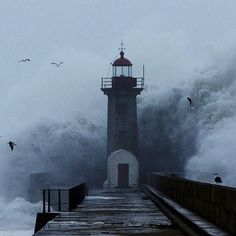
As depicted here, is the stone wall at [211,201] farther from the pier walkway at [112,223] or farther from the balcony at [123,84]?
the balcony at [123,84]

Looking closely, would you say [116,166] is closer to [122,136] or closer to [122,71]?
[122,136]

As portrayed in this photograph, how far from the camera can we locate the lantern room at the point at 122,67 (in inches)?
1706

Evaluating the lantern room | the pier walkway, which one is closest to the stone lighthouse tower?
the lantern room

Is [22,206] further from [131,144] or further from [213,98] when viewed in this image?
[213,98]

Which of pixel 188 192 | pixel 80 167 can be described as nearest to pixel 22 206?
pixel 80 167

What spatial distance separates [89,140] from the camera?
5212 centimetres

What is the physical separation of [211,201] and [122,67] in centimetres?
3003

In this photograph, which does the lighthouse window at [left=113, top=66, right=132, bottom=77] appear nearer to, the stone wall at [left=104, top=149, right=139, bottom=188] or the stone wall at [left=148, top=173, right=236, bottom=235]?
the stone wall at [left=104, top=149, right=139, bottom=188]

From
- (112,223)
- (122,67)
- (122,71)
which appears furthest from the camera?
(122,71)

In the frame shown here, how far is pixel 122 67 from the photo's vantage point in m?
43.8

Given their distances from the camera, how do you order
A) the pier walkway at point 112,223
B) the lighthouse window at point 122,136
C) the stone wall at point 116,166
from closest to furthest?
the pier walkway at point 112,223 → the stone wall at point 116,166 → the lighthouse window at point 122,136

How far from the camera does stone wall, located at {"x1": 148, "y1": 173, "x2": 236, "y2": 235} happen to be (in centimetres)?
1202

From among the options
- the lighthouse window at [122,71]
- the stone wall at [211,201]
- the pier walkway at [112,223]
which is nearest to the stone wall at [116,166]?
the lighthouse window at [122,71]

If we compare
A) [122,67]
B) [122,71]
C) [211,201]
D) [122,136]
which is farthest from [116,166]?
[211,201]
